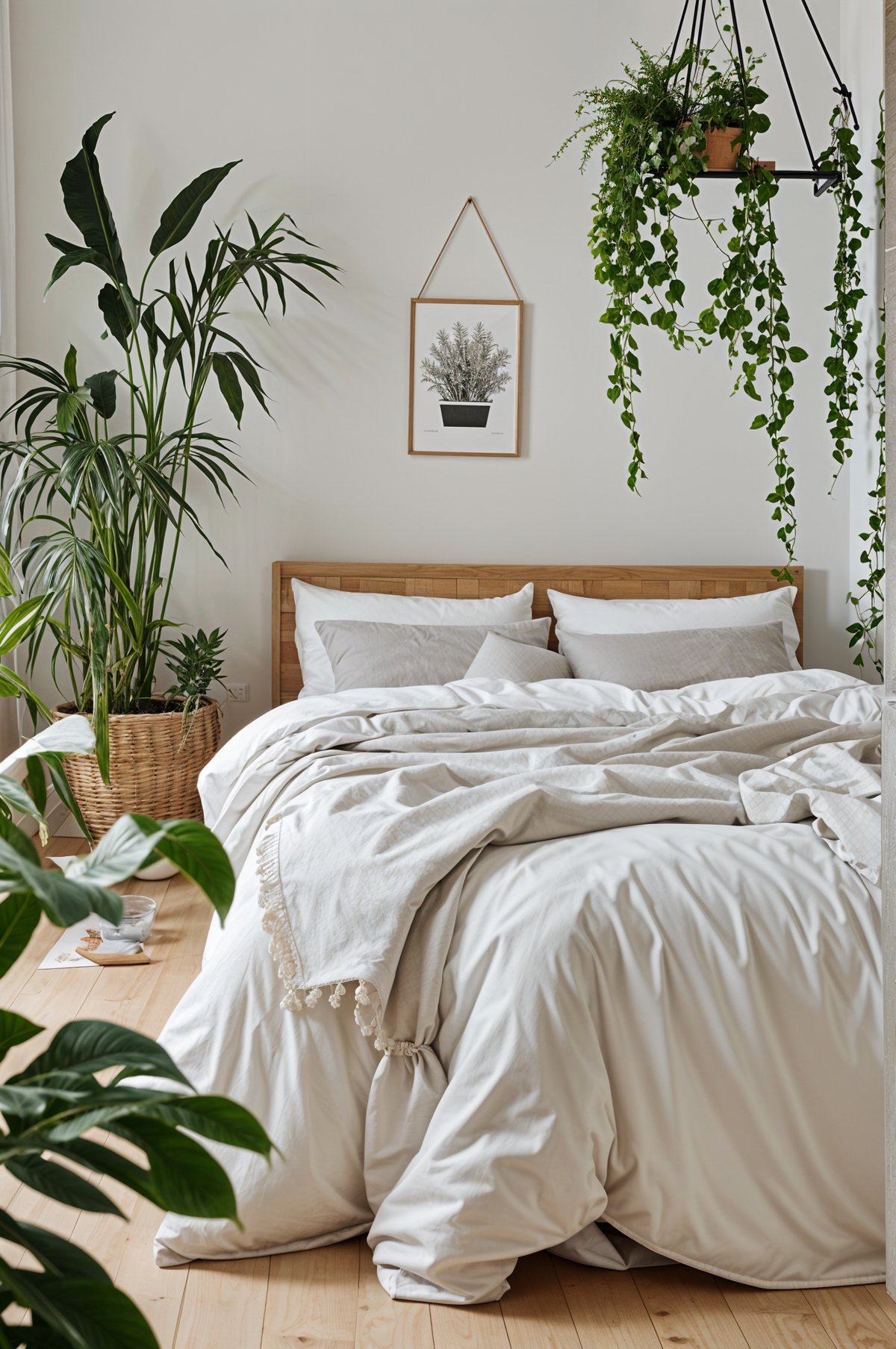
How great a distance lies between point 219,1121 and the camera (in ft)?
2.84

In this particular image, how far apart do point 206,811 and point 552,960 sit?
1.42m

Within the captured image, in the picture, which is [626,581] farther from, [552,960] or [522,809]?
[552,960]

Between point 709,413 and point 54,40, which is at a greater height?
point 54,40

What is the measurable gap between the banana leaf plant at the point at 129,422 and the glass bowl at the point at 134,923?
1.71 ft

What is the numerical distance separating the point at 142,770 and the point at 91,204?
1763 millimetres

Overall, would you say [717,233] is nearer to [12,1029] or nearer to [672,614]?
[672,614]

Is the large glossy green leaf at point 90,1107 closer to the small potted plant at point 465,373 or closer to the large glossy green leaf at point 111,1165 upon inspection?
the large glossy green leaf at point 111,1165

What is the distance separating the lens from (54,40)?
13.7 ft

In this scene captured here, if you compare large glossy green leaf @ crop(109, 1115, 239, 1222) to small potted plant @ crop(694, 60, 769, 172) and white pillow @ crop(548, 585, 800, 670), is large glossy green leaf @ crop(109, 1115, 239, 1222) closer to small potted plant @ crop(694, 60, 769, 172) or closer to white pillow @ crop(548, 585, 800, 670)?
small potted plant @ crop(694, 60, 769, 172)

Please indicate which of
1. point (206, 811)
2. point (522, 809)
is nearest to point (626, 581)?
point (206, 811)

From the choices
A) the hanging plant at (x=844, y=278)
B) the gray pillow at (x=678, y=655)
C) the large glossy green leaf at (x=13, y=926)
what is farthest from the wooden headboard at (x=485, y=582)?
the large glossy green leaf at (x=13, y=926)

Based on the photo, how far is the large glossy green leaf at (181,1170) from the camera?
2.71ft

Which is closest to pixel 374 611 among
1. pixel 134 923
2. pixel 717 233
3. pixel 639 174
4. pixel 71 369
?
pixel 71 369

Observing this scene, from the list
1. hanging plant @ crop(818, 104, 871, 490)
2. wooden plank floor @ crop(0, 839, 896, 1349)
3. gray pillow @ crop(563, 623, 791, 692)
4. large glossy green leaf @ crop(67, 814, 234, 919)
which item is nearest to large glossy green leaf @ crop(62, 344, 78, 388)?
gray pillow @ crop(563, 623, 791, 692)
